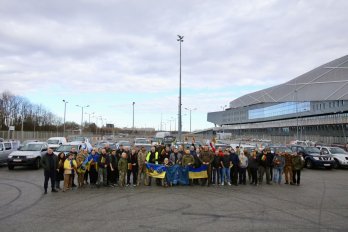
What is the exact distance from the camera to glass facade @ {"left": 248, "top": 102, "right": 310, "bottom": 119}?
102 metres

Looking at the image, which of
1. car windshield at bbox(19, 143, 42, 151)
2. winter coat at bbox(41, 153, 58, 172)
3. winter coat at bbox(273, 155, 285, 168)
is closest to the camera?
winter coat at bbox(41, 153, 58, 172)

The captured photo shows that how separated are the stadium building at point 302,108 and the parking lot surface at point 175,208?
48478mm

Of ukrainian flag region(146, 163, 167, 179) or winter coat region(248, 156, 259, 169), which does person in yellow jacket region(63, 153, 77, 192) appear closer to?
ukrainian flag region(146, 163, 167, 179)

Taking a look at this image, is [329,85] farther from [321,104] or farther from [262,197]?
[262,197]

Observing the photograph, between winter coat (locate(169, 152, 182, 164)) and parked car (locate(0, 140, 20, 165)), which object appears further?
parked car (locate(0, 140, 20, 165))

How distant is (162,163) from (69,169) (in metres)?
4.47

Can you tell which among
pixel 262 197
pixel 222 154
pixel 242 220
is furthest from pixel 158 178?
pixel 242 220

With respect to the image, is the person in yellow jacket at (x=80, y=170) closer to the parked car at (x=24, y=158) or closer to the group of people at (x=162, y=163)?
the group of people at (x=162, y=163)

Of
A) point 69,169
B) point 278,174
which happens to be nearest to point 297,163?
point 278,174

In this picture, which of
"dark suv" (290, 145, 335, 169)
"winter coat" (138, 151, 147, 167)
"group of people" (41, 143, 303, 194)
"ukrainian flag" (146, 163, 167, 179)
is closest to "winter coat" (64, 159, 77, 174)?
"group of people" (41, 143, 303, 194)

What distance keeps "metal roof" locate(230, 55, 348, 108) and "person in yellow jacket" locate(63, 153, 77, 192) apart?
93.5 metres

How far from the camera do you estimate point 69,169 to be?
12.8 metres

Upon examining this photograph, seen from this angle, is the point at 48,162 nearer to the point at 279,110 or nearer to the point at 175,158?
the point at 175,158

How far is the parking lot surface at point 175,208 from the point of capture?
25.2ft
